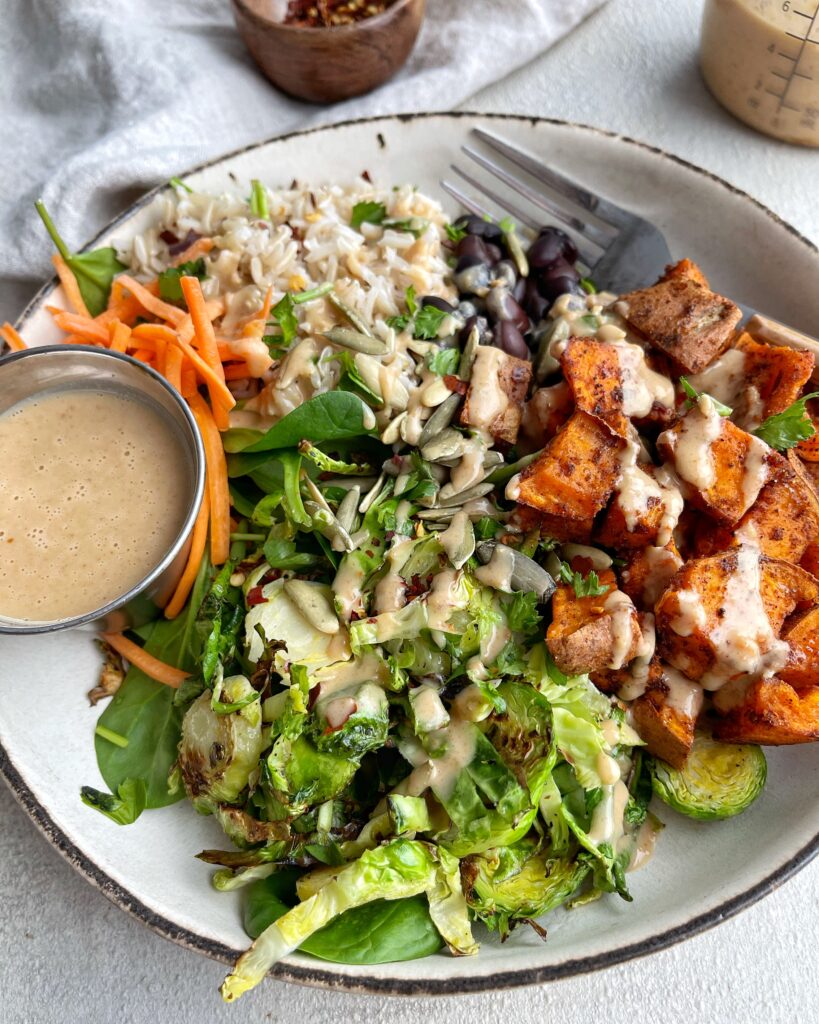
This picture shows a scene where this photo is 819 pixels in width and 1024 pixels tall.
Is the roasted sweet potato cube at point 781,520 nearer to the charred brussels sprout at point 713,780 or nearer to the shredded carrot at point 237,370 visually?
the charred brussels sprout at point 713,780

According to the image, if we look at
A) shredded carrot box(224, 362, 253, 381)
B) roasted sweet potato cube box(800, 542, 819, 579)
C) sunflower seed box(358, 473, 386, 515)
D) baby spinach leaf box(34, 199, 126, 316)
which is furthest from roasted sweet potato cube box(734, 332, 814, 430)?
baby spinach leaf box(34, 199, 126, 316)

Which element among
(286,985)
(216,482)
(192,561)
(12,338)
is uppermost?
(12,338)

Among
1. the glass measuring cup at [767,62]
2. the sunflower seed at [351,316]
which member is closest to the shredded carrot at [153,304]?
the sunflower seed at [351,316]

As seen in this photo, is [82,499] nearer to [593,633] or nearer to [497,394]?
[497,394]

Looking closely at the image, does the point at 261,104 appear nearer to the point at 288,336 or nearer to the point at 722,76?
the point at 288,336

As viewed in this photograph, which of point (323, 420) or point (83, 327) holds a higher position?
point (323, 420)

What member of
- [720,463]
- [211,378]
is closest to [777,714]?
[720,463]

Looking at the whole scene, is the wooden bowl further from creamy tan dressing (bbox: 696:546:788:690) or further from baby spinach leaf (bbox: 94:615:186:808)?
creamy tan dressing (bbox: 696:546:788:690)
